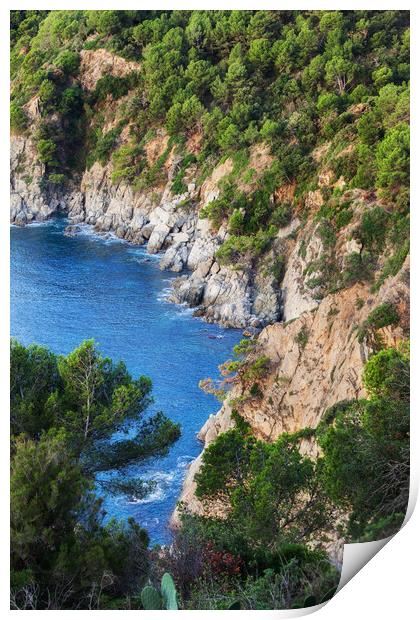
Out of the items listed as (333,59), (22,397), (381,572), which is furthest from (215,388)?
(333,59)

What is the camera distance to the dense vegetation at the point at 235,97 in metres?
19.2

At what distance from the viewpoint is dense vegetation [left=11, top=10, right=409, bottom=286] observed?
19.2m

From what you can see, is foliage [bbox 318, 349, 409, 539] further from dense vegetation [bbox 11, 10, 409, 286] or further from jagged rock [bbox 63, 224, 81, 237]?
jagged rock [bbox 63, 224, 81, 237]

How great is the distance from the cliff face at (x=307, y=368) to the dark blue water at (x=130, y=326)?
2.42 ft

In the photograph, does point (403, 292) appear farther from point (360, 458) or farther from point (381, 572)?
point (381, 572)

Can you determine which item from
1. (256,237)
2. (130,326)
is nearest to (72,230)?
(256,237)

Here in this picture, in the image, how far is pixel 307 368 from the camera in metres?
13.1

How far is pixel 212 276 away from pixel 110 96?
6.53 meters

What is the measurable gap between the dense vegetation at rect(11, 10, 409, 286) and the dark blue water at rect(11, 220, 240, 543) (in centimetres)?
286

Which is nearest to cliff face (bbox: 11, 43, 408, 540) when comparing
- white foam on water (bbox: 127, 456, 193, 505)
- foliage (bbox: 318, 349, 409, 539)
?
white foam on water (bbox: 127, 456, 193, 505)

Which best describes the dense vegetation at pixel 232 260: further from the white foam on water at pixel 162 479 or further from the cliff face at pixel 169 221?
the white foam on water at pixel 162 479

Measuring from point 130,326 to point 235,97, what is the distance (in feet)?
30.9

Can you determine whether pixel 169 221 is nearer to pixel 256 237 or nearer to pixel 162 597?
pixel 256 237

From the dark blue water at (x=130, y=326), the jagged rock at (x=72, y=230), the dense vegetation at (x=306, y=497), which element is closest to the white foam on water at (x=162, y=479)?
the dark blue water at (x=130, y=326)
